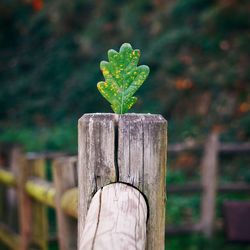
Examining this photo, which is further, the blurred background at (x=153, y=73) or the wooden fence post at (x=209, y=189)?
the blurred background at (x=153, y=73)

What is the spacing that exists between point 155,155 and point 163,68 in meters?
9.21

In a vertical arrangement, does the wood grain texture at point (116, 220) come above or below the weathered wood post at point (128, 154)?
below

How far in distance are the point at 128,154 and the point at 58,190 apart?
56.2 inches

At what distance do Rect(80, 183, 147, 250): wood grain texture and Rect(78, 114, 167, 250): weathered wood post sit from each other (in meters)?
Answer: 0.03

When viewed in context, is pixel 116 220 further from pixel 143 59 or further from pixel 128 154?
pixel 143 59

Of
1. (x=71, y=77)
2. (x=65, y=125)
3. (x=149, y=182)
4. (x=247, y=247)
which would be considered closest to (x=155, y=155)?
(x=149, y=182)

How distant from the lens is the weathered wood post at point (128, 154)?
133 centimetres

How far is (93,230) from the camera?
1159 millimetres

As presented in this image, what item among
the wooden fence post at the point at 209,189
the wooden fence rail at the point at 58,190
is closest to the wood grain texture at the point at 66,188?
the wooden fence rail at the point at 58,190

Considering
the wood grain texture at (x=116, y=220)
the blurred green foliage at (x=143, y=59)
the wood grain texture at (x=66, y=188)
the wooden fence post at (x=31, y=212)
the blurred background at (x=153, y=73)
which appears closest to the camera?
the wood grain texture at (x=116, y=220)

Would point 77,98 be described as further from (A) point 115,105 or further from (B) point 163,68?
(A) point 115,105

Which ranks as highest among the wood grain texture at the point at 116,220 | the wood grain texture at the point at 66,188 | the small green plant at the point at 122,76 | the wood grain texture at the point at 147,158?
the small green plant at the point at 122,76

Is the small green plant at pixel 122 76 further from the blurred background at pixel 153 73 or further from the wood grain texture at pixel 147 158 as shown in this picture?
the blurred background at pixel 153 73

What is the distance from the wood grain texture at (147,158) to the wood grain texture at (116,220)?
30 millimetres
